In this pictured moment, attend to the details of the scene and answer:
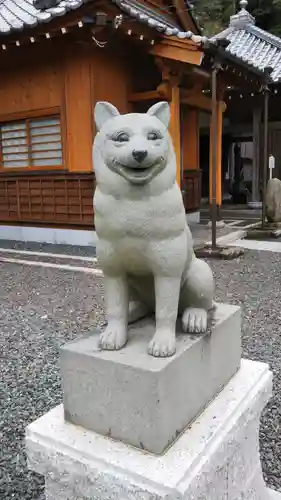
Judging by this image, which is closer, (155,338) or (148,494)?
(148,494)

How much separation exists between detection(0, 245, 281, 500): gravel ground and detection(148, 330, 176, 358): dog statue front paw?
982mm

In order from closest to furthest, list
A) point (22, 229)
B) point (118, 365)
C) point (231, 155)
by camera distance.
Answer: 1. point (118, 365)
2. point (22, 229)
3. point (231, 155)

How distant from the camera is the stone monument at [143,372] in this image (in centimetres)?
132

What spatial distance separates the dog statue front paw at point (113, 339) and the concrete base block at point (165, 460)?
304 mm

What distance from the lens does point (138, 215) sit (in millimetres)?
1355

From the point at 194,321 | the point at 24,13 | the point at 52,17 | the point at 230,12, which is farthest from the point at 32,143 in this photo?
the point at 230,12

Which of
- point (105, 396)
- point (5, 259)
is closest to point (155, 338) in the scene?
point (105, 396)

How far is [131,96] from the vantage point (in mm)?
7316

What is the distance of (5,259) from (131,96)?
341 cm

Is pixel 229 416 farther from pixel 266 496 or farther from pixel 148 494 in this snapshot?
pixel 266 496

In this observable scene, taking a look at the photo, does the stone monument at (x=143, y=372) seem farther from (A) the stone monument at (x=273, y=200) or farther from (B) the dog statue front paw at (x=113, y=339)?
(A) the stone monument at (x=273, y=200)

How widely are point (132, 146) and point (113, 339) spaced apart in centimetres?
65

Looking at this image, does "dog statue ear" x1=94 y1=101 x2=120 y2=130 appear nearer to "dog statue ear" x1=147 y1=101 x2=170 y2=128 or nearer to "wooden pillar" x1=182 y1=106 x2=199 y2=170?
"dog statue ear" x1=147 y1=101 x2=170 y2=128

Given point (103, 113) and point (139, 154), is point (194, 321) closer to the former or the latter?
point (139, 154)
